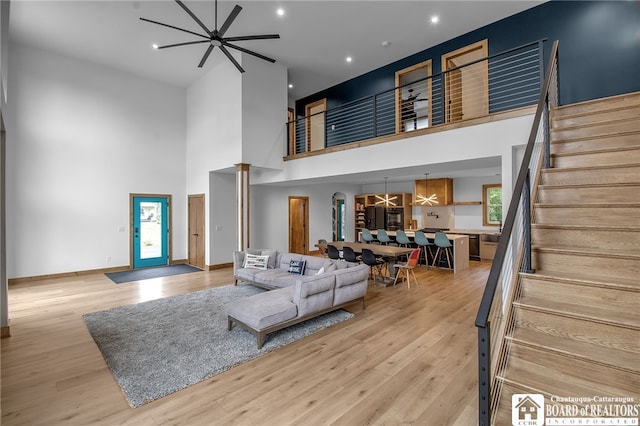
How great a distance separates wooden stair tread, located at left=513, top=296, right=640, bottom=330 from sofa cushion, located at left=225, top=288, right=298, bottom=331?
2.46m

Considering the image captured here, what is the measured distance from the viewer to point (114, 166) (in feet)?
25.9

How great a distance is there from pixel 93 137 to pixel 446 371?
895 cm

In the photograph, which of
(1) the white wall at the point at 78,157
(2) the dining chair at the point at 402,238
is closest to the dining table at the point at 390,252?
(2) the dining chair at the point at 402,238

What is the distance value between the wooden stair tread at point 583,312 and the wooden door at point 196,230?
25.3 feet

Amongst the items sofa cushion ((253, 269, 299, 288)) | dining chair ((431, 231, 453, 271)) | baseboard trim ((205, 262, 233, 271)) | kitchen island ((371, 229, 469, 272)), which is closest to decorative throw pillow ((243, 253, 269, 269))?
sofa cushion ((253, 269, 299, 288))

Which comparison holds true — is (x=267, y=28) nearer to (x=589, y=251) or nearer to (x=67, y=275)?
(x=589, y=251)

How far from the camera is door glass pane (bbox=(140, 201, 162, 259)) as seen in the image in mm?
8406

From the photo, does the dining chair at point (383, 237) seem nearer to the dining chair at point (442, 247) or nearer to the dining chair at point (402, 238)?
the dining chair at point (402, 238)

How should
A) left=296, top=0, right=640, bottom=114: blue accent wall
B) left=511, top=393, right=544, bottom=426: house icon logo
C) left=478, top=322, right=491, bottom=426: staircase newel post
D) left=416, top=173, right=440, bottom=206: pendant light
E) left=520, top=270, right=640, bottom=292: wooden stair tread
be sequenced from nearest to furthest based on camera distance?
1. left=478, top=322, right=491, bottom=426: staircase newel post
2. left=511, top=393, right=544, bottom=426: house icon logo
3. left=520, top=270, right=640, bottom=292: wooden stair tread
4. left=296, top=0, right=640, bottom=114: blue accent wall
5. left=416, top=173, right=440, bottom=206: pendant light

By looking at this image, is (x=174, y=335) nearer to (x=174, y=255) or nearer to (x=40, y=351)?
(x=40, y=351)

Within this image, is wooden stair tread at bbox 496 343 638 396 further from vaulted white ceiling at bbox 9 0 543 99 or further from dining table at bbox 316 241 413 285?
vaulted white ceiling at bbox 9 0 543 99

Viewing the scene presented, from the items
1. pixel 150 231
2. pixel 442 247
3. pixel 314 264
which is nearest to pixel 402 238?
pixel 442 247

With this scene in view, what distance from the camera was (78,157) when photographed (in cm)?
736

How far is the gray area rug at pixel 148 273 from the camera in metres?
7.13
